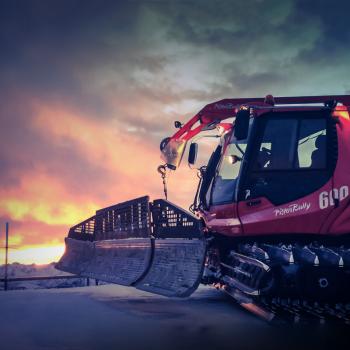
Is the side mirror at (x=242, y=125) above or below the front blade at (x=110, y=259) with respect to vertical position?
above

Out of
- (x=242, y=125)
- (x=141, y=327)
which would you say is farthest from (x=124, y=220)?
(x=242, y=125)

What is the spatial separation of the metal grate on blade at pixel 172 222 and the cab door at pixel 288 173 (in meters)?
0.83

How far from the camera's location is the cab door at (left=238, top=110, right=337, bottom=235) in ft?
18.0

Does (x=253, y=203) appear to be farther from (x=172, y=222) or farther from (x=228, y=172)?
(x=172, y=222)

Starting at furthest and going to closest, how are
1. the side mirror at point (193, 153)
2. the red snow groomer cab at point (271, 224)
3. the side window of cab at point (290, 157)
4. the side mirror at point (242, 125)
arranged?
the side mirror at point (193, 153), the side window of cab at point (290, 157), the side mirror at point (242, 125), the red snow groomer cab at point (271, 224)

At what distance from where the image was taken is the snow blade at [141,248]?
19.2 ft

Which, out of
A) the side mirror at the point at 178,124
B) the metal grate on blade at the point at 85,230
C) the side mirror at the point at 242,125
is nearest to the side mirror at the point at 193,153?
the side mirror at the point at 178,124

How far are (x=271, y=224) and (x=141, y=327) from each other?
7.38ft

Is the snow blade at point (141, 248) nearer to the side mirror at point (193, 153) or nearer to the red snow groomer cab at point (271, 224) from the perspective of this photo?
the red snow groomer cab at point (271, 224)

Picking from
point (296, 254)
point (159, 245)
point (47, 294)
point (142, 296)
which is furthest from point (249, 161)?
point (47, 294)

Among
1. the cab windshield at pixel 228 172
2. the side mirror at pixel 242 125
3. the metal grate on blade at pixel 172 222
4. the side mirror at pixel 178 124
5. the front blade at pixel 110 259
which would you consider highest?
the side mirror at pixel 178 124

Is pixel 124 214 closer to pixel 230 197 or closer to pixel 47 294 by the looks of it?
pixel 47 294

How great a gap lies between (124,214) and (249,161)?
3.32m

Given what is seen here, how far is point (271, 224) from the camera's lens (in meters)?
5.50
